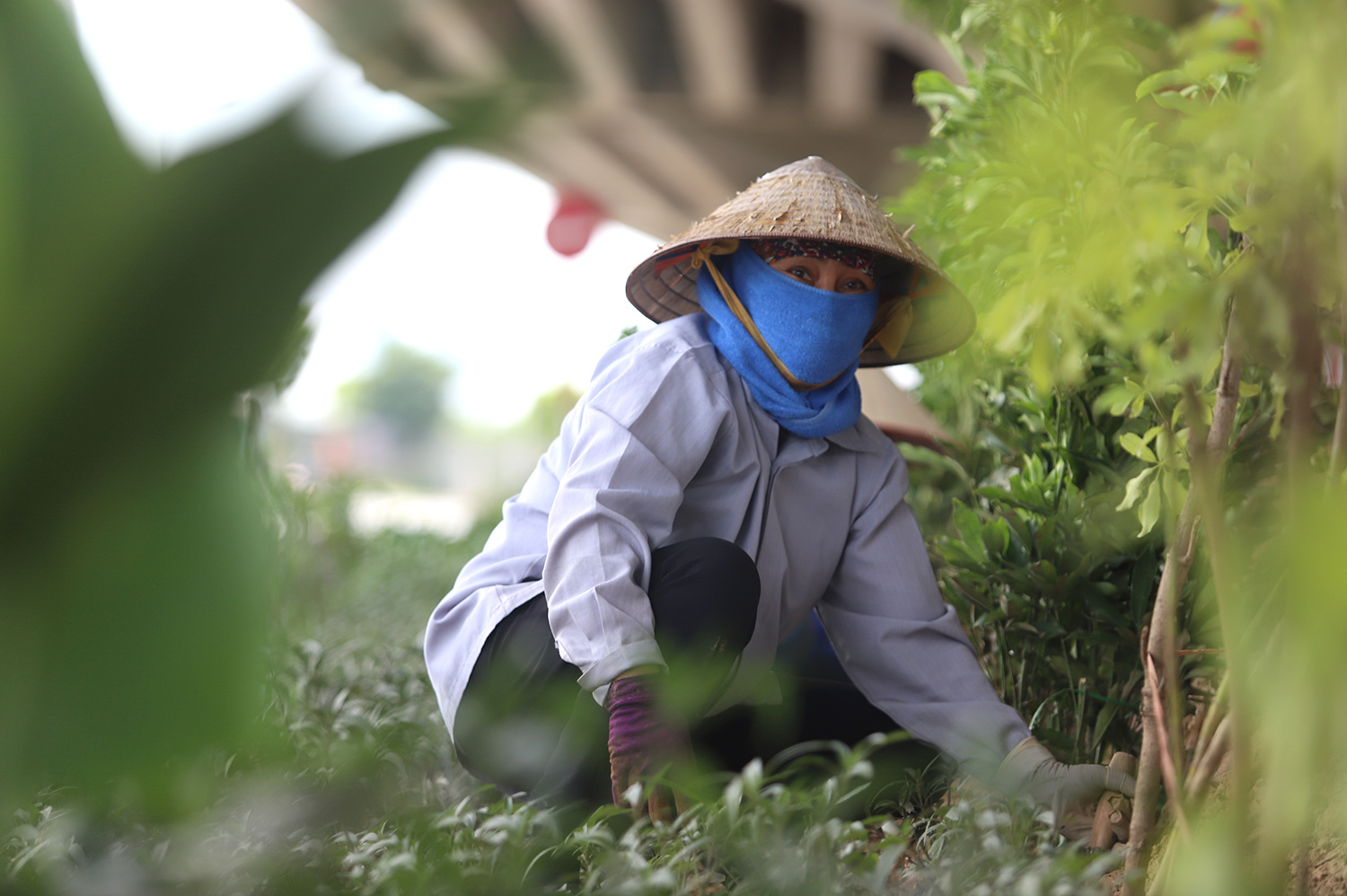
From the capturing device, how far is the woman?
126 cm

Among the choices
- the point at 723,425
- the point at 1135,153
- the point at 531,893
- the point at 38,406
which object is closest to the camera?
the point at 38,406

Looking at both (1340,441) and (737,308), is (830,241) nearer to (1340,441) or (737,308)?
(737,308)

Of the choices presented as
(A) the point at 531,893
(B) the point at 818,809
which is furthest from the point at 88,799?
(B) the point at 818,809

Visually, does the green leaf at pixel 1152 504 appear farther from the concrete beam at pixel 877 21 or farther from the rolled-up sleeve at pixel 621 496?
the concrete beam at pixel 877 21

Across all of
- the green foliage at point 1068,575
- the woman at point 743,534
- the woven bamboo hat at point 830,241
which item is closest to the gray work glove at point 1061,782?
the woman at point 743,534

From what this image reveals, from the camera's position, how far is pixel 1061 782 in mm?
1194

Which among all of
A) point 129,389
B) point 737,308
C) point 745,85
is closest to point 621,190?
point 745,85

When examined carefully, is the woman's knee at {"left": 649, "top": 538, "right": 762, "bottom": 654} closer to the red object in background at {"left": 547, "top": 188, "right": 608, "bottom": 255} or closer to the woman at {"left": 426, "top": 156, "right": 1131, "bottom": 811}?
the woman at {"left": 426, "top": 156, "right": 1131, "bottom": 811}

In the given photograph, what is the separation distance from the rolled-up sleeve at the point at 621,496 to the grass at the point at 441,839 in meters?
0.22

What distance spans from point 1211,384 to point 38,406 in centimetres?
139

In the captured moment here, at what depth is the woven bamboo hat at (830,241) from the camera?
1.43 m

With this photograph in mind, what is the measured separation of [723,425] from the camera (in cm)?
146

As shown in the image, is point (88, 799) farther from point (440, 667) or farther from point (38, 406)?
point (440, 667)

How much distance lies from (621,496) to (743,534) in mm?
260
